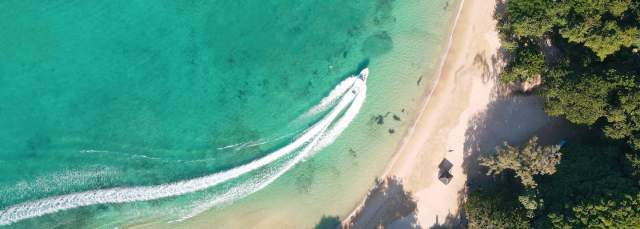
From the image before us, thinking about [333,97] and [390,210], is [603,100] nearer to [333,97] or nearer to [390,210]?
[390,210]

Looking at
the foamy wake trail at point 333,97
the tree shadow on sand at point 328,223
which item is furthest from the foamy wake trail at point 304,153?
the tree shadow on sand at point 328,223

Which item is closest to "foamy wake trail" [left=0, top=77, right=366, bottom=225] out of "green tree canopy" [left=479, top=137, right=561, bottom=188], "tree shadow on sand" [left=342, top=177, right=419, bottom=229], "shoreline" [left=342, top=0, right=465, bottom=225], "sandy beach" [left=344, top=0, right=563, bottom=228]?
"shoreline" [left=342, top=0, right=465, bottom=225]

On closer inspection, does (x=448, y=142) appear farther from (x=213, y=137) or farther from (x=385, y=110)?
(x=213, y=137)

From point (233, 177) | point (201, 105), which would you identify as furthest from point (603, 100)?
point (201, 105)

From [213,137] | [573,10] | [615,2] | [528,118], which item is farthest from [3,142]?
[615,2]

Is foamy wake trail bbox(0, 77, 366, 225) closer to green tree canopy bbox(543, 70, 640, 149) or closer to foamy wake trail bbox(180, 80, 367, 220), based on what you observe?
foamy wake trail bbox(180, 80, 367, 220)

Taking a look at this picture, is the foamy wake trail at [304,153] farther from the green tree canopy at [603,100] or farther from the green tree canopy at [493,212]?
the green tree canopy at [603,100]
